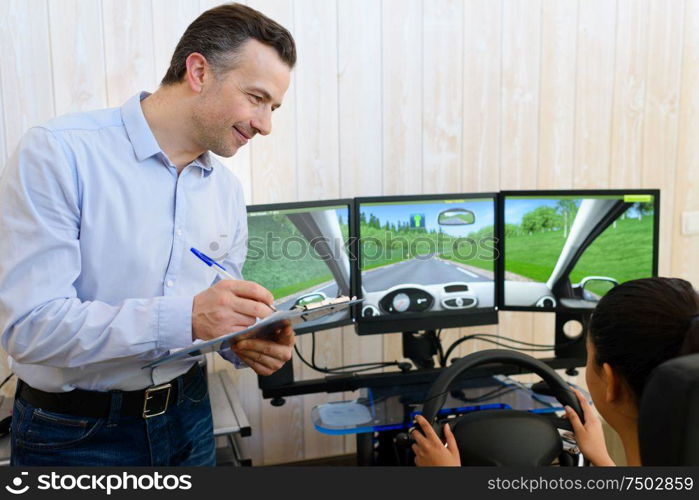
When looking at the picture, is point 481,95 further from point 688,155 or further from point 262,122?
point 262,122

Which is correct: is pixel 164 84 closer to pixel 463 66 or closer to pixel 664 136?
pixel 463 66

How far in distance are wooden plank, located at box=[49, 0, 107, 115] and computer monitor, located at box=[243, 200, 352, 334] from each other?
0.69 metres

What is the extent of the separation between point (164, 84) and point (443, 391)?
0.94m

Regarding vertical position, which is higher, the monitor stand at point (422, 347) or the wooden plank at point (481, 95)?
the wooden plank at point (481, 95)

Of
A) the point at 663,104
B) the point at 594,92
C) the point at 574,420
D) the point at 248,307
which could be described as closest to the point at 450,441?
the point at 574,420

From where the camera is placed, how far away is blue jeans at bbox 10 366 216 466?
4.27 ft

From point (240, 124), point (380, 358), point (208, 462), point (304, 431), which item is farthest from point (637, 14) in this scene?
point (208, 462)

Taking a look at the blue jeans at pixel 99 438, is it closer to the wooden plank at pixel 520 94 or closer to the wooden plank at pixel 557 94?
the wooden plank at pixel 520 94

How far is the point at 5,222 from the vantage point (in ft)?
3.88

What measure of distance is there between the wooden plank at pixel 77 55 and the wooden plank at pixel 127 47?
22 millimetres

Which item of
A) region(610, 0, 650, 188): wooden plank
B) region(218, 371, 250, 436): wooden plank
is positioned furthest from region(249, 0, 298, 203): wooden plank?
region(610, 0, 650, 188): wooden plank

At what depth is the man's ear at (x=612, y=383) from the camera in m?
0.98

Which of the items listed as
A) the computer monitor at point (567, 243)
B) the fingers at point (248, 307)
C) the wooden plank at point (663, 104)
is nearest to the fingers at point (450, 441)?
the fingers at point (248, 307)

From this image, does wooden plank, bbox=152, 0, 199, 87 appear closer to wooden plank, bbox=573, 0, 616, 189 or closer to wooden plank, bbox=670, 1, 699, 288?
wooden plank, bbox=573, 0, 616, 189
